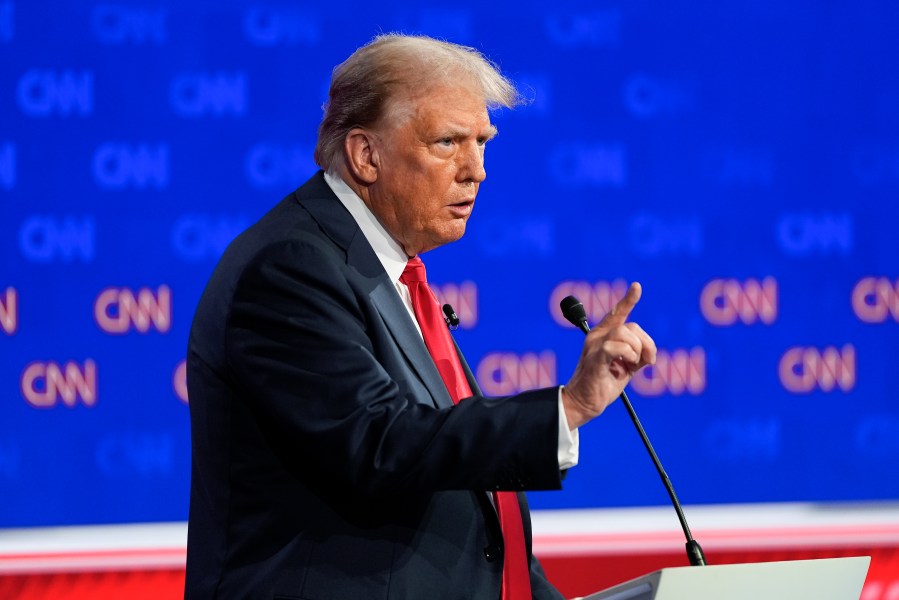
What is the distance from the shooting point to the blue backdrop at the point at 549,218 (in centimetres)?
279

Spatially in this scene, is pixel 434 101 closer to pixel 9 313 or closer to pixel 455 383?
pixel 455 383

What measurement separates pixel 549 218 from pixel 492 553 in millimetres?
1551

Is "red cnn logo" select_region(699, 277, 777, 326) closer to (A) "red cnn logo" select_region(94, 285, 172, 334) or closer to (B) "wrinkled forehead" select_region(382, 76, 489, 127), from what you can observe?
(A) "red cnn logo" select_region(94, 285, 172, 334)

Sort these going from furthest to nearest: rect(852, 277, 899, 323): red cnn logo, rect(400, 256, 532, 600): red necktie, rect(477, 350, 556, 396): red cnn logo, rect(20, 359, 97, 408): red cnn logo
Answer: rect(852, 277, 899, 323): red cnn logo < rect(477, 350, 556, 396): red cnn logo < rect(20, 359, 97, 408): red cnn logo < rect(400, 256, 532, 600): red necktie

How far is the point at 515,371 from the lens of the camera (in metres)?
2.91

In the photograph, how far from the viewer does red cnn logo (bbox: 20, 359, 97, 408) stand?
277 centimetres

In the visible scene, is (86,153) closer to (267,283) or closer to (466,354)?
(466,354)

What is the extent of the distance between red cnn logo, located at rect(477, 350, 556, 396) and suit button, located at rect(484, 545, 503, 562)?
4.53 ft

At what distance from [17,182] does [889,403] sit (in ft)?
7.49

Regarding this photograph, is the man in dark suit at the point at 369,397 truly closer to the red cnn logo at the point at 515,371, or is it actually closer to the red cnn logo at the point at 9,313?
the red cnn logo at the point at 515,371

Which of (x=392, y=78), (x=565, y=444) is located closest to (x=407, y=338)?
(x=565, y=444)

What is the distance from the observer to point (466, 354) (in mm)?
2904

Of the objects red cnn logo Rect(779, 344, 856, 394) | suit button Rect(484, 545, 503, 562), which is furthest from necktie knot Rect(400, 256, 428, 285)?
red cnn logo Rect(779, 344, 856, 394)

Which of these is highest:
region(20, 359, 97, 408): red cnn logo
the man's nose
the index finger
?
the man's nose
